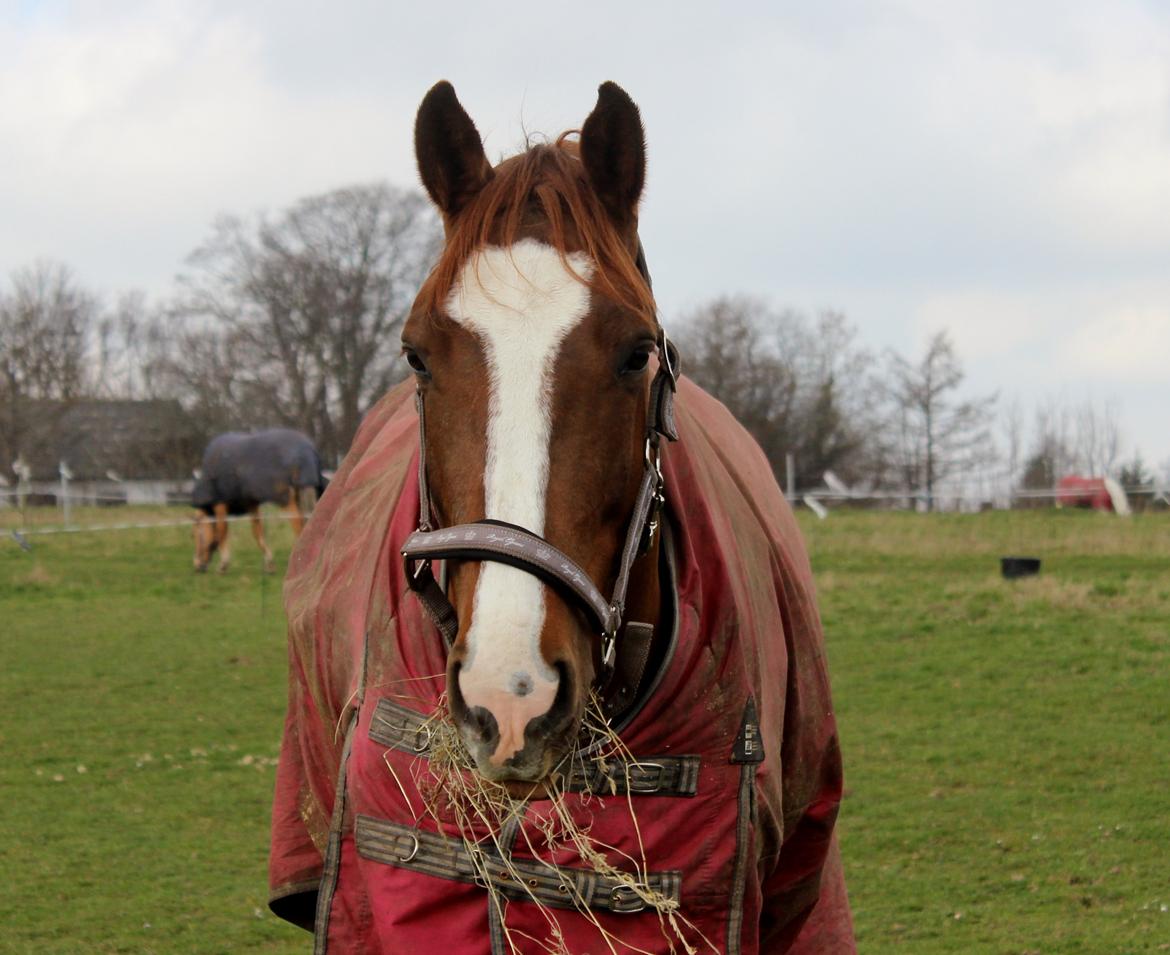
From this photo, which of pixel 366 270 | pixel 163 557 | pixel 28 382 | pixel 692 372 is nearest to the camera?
pixel 163 557

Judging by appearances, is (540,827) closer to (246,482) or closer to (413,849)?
(413,849)

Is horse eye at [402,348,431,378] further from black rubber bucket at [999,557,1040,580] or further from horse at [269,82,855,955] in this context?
black rubber bucket at [999,557,1040,580]

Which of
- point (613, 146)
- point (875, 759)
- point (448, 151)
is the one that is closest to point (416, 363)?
point (448, 151)

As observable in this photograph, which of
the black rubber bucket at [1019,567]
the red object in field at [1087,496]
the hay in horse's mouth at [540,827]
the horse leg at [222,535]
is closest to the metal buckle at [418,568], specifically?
the hay in horse's mouth at [540,827]

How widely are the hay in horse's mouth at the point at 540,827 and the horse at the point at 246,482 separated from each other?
16.9 meters

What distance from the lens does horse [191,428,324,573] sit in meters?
19.4

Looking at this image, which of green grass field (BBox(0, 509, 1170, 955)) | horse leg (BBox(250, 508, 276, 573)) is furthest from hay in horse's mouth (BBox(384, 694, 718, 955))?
horse leg (BBox(250, 508, 276, 573))

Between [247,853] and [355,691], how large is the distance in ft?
13.0

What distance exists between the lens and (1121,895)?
5.73 meters

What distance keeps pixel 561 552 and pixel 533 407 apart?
0.82 feet

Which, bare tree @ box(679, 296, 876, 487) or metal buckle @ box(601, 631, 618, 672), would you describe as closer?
metal buckle @ box(601, 631, 618, 672)

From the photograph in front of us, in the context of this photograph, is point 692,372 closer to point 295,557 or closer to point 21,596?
point 21,596

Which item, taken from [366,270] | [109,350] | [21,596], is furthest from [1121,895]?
[109,350]

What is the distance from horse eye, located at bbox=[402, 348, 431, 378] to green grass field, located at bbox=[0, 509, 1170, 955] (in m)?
3.54
